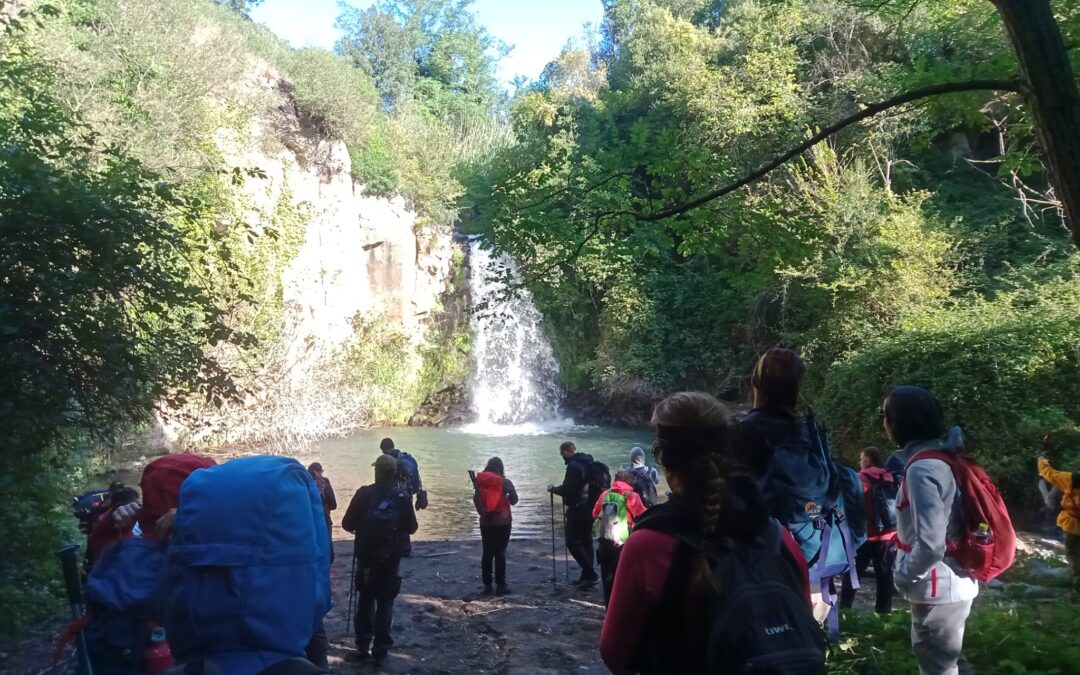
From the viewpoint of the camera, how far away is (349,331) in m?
30.9

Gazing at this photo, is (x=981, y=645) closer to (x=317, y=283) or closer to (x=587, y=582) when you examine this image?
(x=587, y=582)

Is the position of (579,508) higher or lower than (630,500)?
lower

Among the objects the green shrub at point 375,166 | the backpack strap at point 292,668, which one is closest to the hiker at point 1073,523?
the backpack strap at point 292,668

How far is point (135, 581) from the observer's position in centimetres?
266

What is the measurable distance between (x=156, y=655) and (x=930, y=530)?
114 inches

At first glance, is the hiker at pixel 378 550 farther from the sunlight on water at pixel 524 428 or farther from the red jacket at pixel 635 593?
the sunlight on water at pixel 524 428

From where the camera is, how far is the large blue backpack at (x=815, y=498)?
3498 mm

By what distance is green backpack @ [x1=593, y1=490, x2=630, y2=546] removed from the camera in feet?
25.8

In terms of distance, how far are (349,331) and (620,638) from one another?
29.8 m

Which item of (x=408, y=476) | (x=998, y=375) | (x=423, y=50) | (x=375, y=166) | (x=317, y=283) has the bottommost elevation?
(x=408, y=476)

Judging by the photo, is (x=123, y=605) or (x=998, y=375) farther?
(x=998, y=375)

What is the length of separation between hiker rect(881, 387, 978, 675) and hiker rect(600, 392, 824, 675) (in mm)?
1536

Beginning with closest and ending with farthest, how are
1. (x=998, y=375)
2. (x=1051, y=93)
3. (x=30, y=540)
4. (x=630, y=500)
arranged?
1. (x=1051, y=93)
2. (x=30, y=540)
3. (x=630, y=500)
4. (x=998, y=375)

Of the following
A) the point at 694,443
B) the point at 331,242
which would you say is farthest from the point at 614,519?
the point at 331,242
